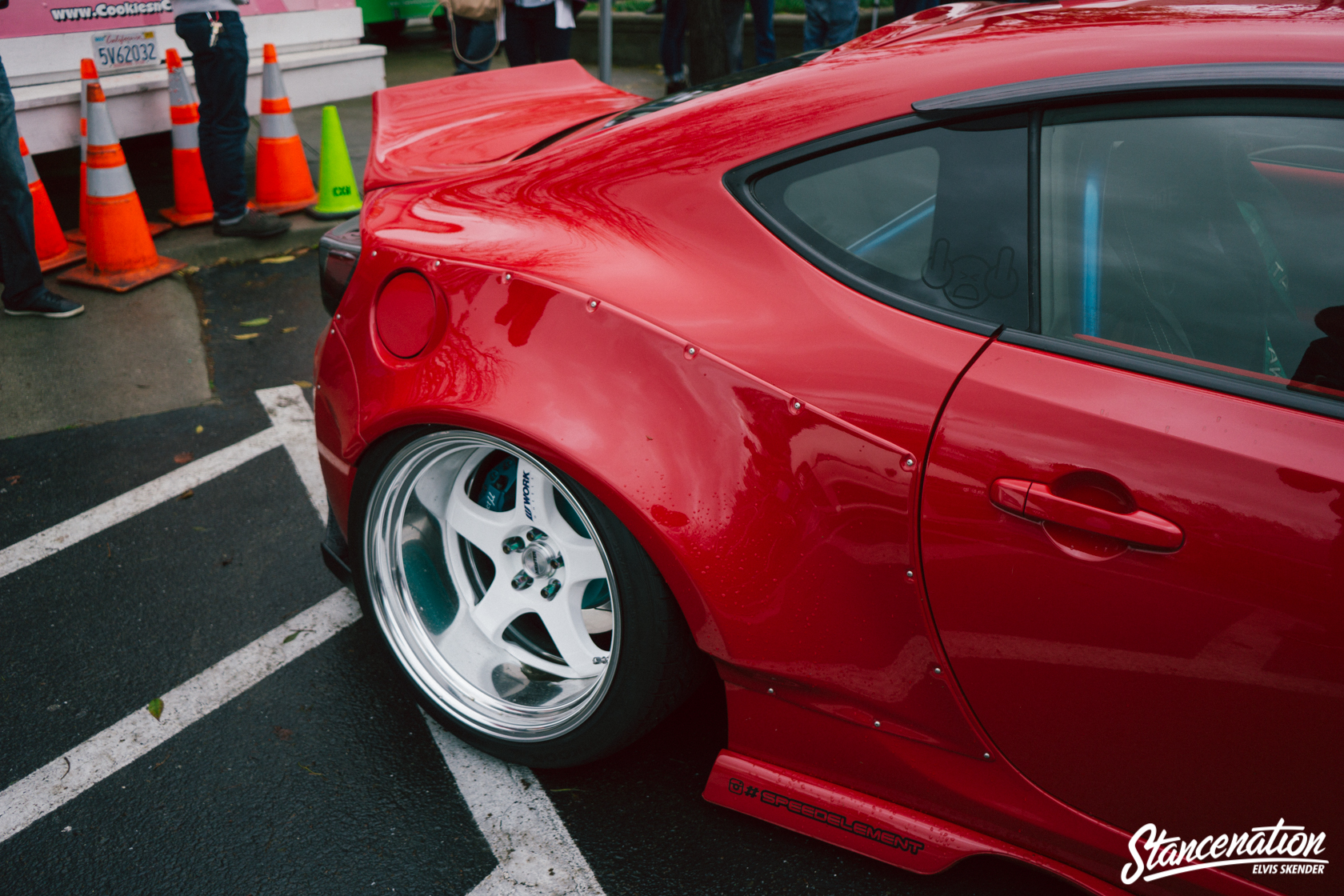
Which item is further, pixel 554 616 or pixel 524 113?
pixel 524 113

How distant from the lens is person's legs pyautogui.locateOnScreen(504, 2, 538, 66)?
5.68m

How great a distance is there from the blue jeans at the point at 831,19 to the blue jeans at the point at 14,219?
5.27 metres

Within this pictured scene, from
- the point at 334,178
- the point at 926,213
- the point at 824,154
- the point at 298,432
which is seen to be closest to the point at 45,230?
the point at 334,178

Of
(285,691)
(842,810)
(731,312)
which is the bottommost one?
(285,691)

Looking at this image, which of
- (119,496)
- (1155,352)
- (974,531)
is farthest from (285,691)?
(1155,352)

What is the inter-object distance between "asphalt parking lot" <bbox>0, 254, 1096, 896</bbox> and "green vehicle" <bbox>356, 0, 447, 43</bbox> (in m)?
9.86

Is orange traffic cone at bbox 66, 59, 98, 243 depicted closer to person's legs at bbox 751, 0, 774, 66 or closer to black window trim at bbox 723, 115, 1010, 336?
black window trim at bbox 723, 115, 1010, 336

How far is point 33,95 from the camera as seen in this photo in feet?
15.6

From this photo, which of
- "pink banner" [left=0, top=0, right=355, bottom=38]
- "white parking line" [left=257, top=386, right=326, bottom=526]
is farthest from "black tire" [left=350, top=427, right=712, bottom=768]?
"pink banner" [left=0, top=0, right=355, bottom=38]

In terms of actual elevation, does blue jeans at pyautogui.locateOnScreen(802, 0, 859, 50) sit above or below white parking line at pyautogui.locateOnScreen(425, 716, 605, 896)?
above

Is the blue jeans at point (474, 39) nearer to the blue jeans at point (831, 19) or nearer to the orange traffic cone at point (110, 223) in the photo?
the orange traffic cone at point (110, 223)

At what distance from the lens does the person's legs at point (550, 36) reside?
564 centimetres

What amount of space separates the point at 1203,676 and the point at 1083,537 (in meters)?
0.23

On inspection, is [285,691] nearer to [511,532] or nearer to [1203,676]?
[511,532]
